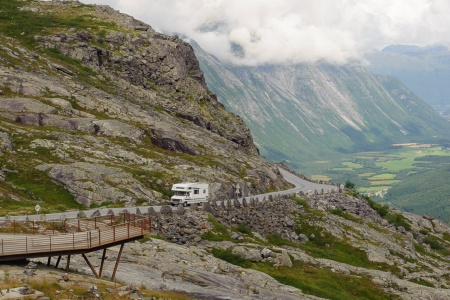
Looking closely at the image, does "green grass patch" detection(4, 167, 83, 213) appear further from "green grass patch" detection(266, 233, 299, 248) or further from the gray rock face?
"green grass patch" detection(266, 233, 299, 248)

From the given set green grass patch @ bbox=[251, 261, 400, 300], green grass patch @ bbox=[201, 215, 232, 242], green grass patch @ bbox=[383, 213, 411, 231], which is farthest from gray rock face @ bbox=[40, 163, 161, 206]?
green grass patch @ bbox=[383, 213, 411, 231]

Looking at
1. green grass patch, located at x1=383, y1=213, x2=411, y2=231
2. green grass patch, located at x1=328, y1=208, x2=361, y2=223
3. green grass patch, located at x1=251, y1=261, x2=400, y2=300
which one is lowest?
green grass patch, located at x1=251, y1=261, x2=400, y2=300

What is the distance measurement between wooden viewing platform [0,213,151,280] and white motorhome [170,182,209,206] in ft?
128

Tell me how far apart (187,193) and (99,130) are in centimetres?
4463

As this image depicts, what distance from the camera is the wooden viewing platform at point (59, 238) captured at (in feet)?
121

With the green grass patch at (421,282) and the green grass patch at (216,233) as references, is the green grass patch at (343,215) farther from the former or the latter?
the green grass patch at (216,233)

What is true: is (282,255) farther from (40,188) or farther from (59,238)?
(40,188)

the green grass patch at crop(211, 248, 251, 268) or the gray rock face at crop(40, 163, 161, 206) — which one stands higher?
the gray rock face at crop(40, 163, 161, 206)

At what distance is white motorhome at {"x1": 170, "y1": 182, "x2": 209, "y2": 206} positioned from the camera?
87812 millimetres

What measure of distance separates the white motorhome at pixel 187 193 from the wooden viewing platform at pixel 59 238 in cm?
3896

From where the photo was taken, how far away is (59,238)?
131ft

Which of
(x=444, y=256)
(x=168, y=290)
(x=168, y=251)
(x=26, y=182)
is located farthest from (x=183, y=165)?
(x=168, y=290)

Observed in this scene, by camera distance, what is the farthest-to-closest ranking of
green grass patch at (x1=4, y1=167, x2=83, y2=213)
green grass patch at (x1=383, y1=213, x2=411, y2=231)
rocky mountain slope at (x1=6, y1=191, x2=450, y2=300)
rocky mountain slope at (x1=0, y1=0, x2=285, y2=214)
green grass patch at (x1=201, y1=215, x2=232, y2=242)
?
green grass patch at (x1=383, y1=213, x2=411, y2=231), rocky mountain slope at (x1=0, y1=0, x2=285, y2=214), green grass patch at (x1=4, y1=167, x2=83, y2=213), green grass patch at (x1=201, y1=215, x2=232, y2=242), rocky mountain slope at (x1=6, y1=191, x2=450, y2=300)

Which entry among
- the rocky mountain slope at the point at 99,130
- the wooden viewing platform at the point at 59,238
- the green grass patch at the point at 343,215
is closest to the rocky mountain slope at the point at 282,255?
the green grass patch at the point at 343,215
